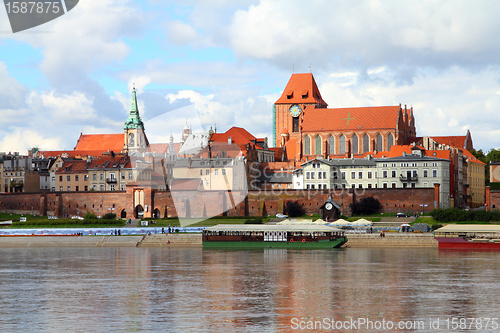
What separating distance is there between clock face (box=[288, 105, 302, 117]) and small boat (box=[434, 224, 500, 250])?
6901cm

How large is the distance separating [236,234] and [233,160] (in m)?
36.1

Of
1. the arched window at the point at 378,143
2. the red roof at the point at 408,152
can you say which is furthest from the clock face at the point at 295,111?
the red roof at the point at 408,152

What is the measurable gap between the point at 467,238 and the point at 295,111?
233 ft

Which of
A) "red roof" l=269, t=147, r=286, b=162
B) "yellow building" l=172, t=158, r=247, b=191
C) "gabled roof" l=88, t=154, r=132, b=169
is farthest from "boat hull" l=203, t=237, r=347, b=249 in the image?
"red roof" l=269, t=147, r=286, b=162

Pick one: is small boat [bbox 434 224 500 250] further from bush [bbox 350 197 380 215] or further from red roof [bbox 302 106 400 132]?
red roof [bbox 302 106 400 132]

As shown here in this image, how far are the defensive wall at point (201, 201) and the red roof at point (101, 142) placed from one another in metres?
49.9

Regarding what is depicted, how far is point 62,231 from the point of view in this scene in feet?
292

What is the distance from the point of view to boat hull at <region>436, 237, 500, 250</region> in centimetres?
7400

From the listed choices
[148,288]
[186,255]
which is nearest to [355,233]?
[186,255]

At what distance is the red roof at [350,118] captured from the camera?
12862cm

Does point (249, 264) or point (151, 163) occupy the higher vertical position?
point (151, 163)

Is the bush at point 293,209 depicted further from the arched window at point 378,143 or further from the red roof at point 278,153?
the red roof at point 278,153

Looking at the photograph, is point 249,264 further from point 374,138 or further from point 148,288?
point 374,138

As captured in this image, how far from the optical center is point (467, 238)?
7525 centimetres
